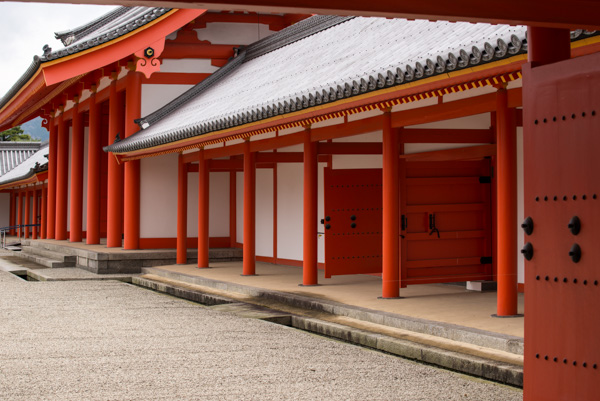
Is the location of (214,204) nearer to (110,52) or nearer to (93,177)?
(93,177)

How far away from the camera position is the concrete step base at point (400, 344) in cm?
A: 662

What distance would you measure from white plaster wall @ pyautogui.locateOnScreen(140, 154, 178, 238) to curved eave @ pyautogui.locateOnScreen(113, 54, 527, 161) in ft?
12.9

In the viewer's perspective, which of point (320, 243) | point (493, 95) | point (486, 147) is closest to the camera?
point (493, 95)

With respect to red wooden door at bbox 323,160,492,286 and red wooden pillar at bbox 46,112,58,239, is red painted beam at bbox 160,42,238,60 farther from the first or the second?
red wooden pillar at bbox 46,112,58,239

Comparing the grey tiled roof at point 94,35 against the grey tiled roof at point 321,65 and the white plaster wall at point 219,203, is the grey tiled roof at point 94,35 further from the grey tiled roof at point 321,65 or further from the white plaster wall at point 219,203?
the white plaster wall at point 219,203

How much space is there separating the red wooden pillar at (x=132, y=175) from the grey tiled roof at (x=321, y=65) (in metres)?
0.59

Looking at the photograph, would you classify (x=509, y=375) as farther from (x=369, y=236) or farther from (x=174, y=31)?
(x=174, y=31)

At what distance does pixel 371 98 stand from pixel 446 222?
10.0ft

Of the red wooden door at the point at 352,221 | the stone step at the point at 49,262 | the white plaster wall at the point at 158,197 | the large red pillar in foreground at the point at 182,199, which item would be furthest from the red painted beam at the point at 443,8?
the stone step at the point at 49,262

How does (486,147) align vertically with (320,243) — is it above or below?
above

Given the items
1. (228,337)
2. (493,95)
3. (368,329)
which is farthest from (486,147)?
(228,337)

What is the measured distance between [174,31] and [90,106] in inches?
182

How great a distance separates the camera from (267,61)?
1684cm

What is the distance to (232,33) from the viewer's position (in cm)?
1934
